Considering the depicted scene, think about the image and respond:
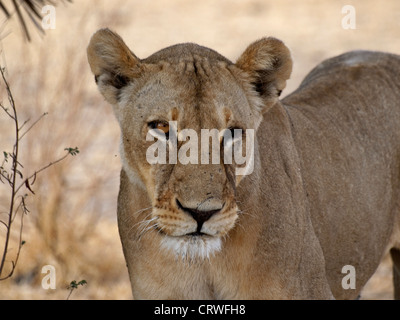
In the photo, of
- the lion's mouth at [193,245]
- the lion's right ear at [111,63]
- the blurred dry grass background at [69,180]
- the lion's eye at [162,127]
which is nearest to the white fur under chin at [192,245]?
the lion's mouth at [193,245]

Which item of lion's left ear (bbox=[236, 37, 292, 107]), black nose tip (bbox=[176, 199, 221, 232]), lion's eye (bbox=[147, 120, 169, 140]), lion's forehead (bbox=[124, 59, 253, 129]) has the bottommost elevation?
black nose tip (bbox=[176, 199, 221, 232])

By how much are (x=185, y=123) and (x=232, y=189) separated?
0.27 m

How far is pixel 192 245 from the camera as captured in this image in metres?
3.00

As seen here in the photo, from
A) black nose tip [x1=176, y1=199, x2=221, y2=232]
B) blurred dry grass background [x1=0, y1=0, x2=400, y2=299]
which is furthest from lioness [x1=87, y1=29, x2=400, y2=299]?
blurred dry grass background [x1=0, y1=0, x2=400, y2=299]

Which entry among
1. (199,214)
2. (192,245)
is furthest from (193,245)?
(199,214)

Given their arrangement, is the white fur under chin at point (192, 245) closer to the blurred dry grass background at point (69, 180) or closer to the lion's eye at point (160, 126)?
the lion's eye at point (160, 126)

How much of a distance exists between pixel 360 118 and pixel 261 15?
7.77 metres

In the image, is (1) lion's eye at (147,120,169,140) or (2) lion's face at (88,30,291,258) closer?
(2) lion's face at (88,30,291,258)

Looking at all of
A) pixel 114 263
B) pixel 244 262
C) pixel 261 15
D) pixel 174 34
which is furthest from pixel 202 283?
pixel 261 15

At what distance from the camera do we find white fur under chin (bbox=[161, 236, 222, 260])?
2.96 meters

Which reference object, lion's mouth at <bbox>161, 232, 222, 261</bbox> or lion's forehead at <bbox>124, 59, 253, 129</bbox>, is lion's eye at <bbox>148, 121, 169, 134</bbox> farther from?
lion's mouth at <bbox>161, 232, 222, 261</bbox>

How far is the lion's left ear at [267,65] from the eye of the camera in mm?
3295

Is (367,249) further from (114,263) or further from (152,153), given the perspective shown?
(114,263)

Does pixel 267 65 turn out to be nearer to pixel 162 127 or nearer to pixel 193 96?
pixel 193 96
